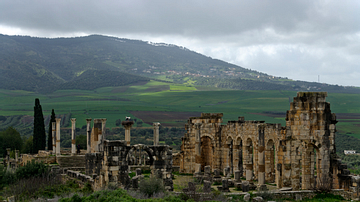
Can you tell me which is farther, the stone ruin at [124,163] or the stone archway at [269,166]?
the stone archway at [269,166]

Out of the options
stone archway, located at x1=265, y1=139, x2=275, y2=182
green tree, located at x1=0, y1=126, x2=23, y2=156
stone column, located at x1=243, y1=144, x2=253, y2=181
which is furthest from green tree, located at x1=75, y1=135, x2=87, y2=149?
stone archway, located at x1=265, y1=139, x2=275, y2=182

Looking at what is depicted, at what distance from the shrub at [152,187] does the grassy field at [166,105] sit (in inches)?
3261

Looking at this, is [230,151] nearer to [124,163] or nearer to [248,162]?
[248,162]

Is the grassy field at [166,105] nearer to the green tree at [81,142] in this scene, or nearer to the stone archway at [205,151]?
the green tree at [81,142]

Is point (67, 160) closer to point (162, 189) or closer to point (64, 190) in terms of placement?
point (64, 190)

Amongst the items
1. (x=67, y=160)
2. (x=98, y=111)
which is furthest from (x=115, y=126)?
(x=67, y=160)

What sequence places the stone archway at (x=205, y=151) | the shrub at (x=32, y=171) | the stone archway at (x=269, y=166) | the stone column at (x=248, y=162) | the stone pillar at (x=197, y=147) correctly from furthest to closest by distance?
the stone archway at (x=205, y=151) < the stone pillar at (x=197, y=147) < the shrub at (x=32, y=171) < the stone archway at (x=269, y=166) < the stone column at (x=248, y=162)

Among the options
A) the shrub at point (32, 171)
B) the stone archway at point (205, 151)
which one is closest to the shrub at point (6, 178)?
the shrub at point (32, 171)

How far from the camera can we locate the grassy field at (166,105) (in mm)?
126606

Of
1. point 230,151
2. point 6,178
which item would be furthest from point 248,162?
point 6,178

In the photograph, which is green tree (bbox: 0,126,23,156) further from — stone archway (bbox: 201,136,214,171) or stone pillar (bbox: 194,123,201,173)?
stone pillar (bbox: 194,123,201,173)

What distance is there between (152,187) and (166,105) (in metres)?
140

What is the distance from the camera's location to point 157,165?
24922 millimetres

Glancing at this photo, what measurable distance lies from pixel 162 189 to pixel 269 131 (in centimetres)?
1107
